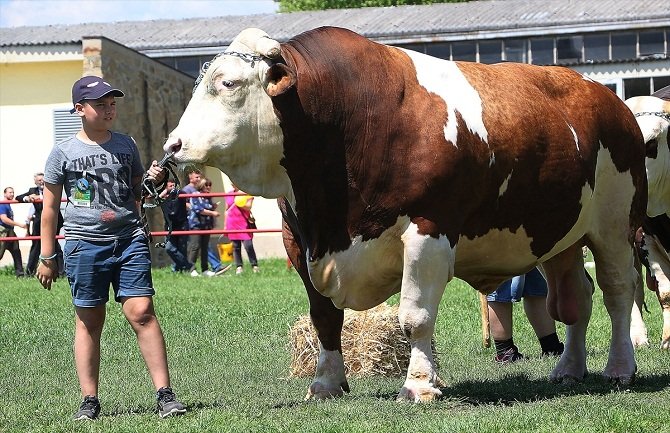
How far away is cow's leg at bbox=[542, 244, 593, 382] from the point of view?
26.7ft

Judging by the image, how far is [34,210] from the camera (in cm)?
2281

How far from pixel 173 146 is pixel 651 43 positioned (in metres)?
29.1

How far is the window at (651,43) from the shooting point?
109ft

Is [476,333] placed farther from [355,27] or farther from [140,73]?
[355,27]

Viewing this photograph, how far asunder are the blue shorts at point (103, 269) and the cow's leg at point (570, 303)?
3002mm

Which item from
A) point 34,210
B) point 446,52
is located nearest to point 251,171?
point 34,210

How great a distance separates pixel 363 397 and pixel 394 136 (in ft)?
5.49

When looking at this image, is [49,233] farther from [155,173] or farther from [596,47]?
[596,47]

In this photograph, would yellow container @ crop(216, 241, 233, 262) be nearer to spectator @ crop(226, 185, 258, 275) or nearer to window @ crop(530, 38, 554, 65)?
spectator @ crop(226, 185, 258, 275)

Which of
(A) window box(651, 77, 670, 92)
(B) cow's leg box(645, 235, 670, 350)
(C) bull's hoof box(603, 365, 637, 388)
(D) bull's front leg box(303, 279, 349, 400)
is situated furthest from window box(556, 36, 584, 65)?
(D) bull's front leg box(303, 279, 349, 400)

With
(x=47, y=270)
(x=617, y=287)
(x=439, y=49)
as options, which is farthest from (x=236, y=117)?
(x=439, y=49)

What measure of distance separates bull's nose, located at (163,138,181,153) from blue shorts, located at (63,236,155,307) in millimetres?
723

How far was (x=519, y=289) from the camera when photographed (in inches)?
387

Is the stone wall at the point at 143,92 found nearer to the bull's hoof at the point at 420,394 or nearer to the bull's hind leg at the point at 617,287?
the bull's hind leg at the point at 617,287
